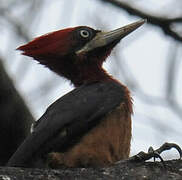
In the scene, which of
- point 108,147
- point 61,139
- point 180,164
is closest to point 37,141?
point 61,139

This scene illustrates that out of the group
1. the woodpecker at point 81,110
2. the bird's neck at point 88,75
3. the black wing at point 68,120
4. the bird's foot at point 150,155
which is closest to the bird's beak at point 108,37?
the woodpecker at point 81,110

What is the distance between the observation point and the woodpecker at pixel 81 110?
16.0 feet

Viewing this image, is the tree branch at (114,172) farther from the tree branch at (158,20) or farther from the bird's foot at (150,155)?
the tree branch at (158,20)

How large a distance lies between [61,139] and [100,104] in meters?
0.59

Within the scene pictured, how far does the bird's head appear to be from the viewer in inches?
242

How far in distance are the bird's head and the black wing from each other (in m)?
0.51

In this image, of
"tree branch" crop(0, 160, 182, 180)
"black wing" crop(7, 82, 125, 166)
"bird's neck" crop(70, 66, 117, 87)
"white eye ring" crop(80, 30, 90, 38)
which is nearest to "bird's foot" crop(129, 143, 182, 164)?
"tree branch" crop(0, 160, 182, 180)

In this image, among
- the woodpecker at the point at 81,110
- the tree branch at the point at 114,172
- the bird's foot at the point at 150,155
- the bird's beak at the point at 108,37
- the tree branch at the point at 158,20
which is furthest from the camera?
the bird's beak at the point at 108,37

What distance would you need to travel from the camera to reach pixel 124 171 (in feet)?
13.7

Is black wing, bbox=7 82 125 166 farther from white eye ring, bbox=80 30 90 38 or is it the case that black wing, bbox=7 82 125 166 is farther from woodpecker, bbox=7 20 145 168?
white eye ring, bbox=80 30 90 38

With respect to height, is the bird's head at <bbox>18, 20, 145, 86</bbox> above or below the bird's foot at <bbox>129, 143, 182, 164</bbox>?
above

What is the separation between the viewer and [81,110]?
5172mm

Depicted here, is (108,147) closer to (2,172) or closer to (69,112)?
(69,112)

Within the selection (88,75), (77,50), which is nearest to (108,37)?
(77,50)
